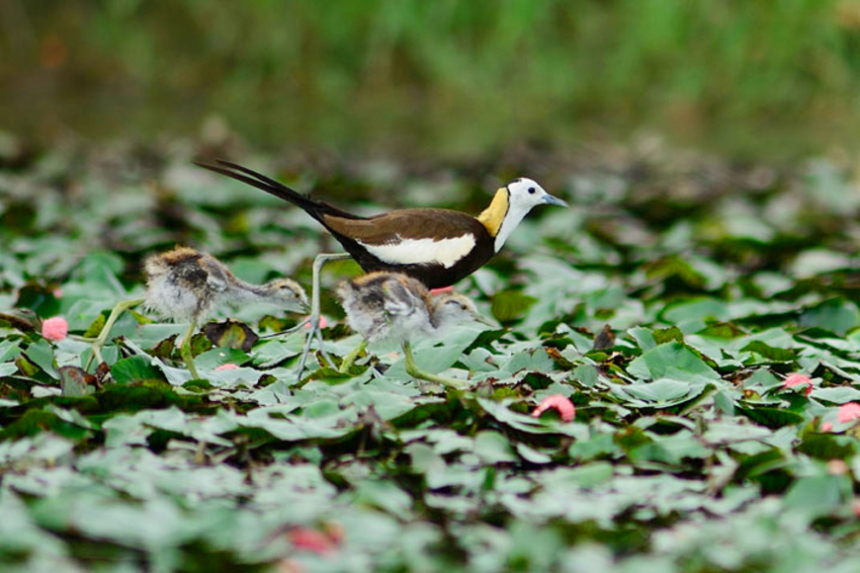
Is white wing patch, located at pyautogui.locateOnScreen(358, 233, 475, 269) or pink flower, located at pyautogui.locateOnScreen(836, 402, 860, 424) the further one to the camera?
white wing patch, located at pyautogui.locateOnScreen(358, 233, 475, 269)

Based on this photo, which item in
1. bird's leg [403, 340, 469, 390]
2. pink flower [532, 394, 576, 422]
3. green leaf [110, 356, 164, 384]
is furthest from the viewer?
bird's leg [403, 340, 469, 390]

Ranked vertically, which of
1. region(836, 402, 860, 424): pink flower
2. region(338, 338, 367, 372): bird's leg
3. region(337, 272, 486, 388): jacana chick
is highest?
region(337, 272, 486, 388): jacana chick

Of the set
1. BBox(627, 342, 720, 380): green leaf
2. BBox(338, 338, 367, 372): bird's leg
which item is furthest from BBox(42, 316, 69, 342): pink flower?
BBox(627, 342, 720, 380): green leaf

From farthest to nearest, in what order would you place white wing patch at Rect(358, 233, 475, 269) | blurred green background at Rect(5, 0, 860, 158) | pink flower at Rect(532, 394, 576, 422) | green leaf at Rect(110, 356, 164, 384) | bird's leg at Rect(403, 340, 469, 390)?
blurred green background at Rect(5, 0, 860, 158) < white wing patch at Rect(358, 233, 475, 269) < bird's leg at Rect(403, 340, 469, 390) < green leaf at Rect(110, 356, 164, 384) < pink flower at Rect(532, 394, 576, 422)

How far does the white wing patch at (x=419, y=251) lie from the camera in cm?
415

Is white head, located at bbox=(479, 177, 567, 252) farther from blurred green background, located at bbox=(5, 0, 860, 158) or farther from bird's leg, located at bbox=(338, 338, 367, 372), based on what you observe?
blurred green background, located at bbox=(5, 0, 860, 158)

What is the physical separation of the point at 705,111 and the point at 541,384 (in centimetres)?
1186

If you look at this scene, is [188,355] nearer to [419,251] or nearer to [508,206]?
[419,251]

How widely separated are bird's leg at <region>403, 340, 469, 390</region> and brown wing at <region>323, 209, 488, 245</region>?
0.48m

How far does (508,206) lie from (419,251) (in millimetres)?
423

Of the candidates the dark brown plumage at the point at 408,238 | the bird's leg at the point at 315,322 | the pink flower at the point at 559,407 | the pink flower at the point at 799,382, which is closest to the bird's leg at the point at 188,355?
the bird's leg at the point at 315,322

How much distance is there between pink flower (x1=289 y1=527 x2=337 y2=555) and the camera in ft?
7.90

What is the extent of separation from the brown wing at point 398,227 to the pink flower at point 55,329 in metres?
0.86

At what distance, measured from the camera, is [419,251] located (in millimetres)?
4148
